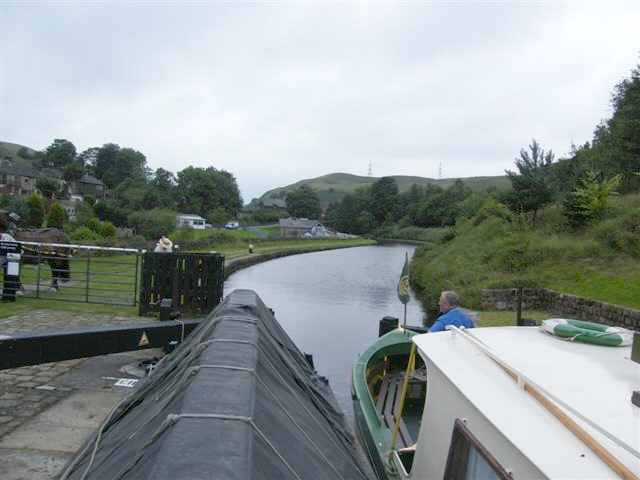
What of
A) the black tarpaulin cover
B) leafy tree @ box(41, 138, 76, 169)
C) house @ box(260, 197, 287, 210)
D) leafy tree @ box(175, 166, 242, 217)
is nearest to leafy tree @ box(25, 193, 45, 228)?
the black tarpaulin cover

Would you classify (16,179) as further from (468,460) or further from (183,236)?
(468,460)

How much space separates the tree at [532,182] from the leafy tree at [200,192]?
7575cm

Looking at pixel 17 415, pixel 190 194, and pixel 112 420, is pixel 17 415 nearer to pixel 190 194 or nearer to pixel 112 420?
pixel 112 420

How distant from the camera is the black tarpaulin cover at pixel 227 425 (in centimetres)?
200

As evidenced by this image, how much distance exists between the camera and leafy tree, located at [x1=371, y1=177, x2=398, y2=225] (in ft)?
334

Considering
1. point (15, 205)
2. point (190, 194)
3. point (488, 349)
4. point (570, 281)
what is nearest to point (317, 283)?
point (570, 281)

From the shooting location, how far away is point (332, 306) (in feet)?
63.6

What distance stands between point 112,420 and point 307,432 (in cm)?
151

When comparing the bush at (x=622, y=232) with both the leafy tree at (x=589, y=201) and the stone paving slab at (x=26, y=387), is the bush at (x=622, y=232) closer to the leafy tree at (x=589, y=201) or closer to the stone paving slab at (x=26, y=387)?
the leafy tree at (x=589, y=201)

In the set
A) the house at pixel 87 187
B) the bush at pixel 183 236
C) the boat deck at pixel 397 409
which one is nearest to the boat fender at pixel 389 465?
the boat deck at pixel 397 409

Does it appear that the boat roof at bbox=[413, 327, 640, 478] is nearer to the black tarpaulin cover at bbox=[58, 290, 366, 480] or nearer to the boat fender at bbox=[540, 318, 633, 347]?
the boat fender at bbox=[540, 318, 633, 347]

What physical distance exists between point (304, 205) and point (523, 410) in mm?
124343

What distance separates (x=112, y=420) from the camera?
11.2ft

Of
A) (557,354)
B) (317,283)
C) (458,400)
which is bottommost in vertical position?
(317,283)
